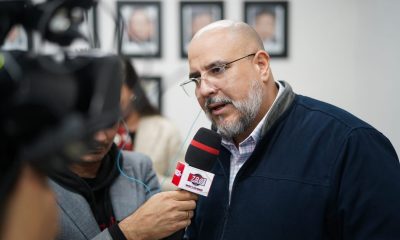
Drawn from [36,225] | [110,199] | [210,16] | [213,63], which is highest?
[210,16]

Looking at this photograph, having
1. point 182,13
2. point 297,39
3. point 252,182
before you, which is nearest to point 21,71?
point 252,182

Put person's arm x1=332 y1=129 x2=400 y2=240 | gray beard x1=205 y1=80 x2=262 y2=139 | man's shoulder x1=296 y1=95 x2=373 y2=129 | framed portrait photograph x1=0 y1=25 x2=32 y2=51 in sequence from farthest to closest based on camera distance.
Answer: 1. gray beard x1=205 y1=80 x2=262 y2=139
2. man's shoulder x1=296 y1=95 x2=373 y2=129
3. person's arm x1=332 y1=129 x2=400 y2=240
4. framed portrait photograph x1=0 y1=25 x2=32 y2=51

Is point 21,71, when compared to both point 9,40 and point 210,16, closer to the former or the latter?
point 9,40

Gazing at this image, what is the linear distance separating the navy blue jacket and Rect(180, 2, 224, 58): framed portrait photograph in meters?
1.68

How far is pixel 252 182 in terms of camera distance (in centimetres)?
133

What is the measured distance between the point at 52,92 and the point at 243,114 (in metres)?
0.89

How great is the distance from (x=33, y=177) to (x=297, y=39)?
2.70 m

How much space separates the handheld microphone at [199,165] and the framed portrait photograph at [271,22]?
1.84 m

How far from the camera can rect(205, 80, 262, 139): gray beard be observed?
142cm

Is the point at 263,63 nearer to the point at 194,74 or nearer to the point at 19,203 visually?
the point at 194,74

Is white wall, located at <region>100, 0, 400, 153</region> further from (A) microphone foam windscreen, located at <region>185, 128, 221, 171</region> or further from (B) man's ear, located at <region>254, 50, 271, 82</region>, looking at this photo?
(A) microphone foam windscreen, located at <region>185, 128, 221, 171</region>

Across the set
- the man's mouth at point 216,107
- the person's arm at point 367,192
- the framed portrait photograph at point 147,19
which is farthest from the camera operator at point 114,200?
the framed portrait photograph at point 147,19

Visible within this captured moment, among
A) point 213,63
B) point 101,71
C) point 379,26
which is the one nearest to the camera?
point 101,71

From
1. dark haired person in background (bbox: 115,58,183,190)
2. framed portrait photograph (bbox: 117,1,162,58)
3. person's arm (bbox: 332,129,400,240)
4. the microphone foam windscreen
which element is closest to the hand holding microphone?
the microphone foam windscreen
